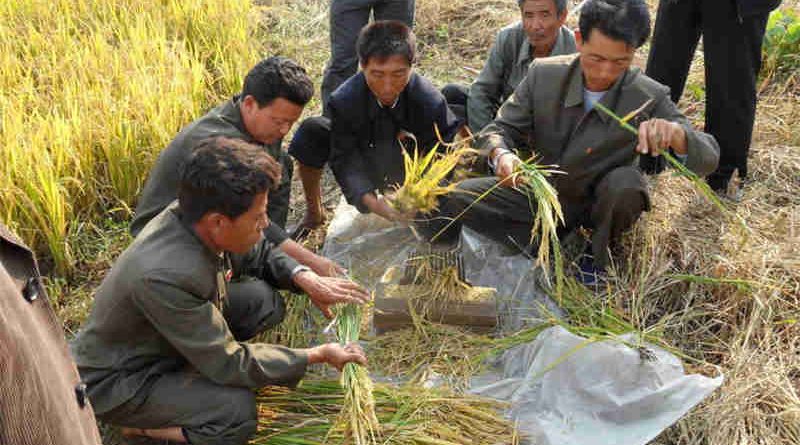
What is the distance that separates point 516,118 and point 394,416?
139 cm

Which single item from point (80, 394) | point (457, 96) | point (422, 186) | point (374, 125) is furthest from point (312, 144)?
point (80, 394)

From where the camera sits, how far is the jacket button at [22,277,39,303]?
128cm

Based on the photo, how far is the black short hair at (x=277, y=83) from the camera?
8.93 ft

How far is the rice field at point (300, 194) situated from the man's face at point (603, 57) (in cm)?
71

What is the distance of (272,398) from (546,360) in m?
0.96

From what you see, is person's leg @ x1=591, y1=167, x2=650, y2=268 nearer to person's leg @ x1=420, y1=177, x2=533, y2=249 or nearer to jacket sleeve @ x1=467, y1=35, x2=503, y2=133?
person's leg @ x1=420, y1=177, x2=533, y2=249

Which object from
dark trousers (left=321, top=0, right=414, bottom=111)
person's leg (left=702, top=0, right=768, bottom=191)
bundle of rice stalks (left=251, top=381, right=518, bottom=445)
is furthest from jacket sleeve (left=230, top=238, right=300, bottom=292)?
person's leg (left=702, top=0, right=768, bottom=191)

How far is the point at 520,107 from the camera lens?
3.07 metres

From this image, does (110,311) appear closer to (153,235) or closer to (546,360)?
(153,235)

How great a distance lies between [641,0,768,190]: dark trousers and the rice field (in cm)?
23

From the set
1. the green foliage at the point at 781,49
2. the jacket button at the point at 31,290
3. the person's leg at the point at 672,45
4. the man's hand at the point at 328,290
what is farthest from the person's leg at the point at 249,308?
the green foliage at the point at 781,49

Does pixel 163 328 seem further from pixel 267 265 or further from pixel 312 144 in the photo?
pixel 312 144

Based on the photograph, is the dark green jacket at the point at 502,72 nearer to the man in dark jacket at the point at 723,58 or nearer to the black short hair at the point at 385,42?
the man in dark jacket at the point at 723,58

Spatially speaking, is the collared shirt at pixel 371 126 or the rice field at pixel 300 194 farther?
the collared shirt at pixel 371 126
